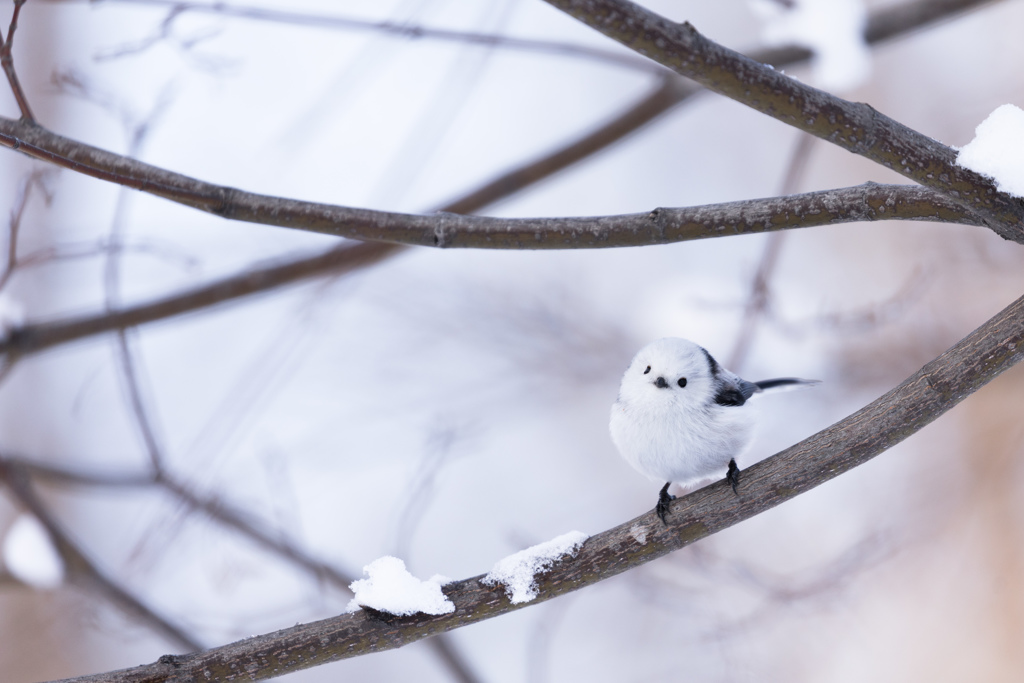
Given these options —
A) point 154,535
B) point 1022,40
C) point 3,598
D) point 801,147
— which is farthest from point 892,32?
point 3,598

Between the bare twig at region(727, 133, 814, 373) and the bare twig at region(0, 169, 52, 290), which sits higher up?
the bare twig at region(727, 133, 814, 373)

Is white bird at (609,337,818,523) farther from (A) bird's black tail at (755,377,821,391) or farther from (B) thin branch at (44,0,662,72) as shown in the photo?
(B) thin branch at (44,0,662,72)

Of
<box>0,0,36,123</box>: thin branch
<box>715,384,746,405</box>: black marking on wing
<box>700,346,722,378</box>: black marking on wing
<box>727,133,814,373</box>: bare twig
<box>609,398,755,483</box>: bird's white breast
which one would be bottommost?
<box>609,398,755,483</box>: bird's white breast

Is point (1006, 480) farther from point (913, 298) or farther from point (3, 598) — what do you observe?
point (3, 598)

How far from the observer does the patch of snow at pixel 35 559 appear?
97 centimetres

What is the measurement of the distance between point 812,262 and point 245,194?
4.81ft

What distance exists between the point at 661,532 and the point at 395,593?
0.21 meters

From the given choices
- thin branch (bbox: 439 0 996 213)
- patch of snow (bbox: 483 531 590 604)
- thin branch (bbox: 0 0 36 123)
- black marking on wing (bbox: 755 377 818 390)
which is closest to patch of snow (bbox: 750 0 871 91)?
thin branch (bbox: 439 0 996 213)

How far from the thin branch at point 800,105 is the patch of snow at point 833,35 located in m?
0.63

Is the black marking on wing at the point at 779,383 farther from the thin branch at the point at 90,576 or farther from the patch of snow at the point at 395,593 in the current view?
the thin branch at the point at 90,576

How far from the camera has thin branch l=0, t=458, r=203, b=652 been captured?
0.95 metres

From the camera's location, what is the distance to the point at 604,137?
3.47 ft

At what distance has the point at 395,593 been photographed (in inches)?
21.4

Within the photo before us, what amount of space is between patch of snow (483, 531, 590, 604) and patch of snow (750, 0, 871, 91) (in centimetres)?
81
